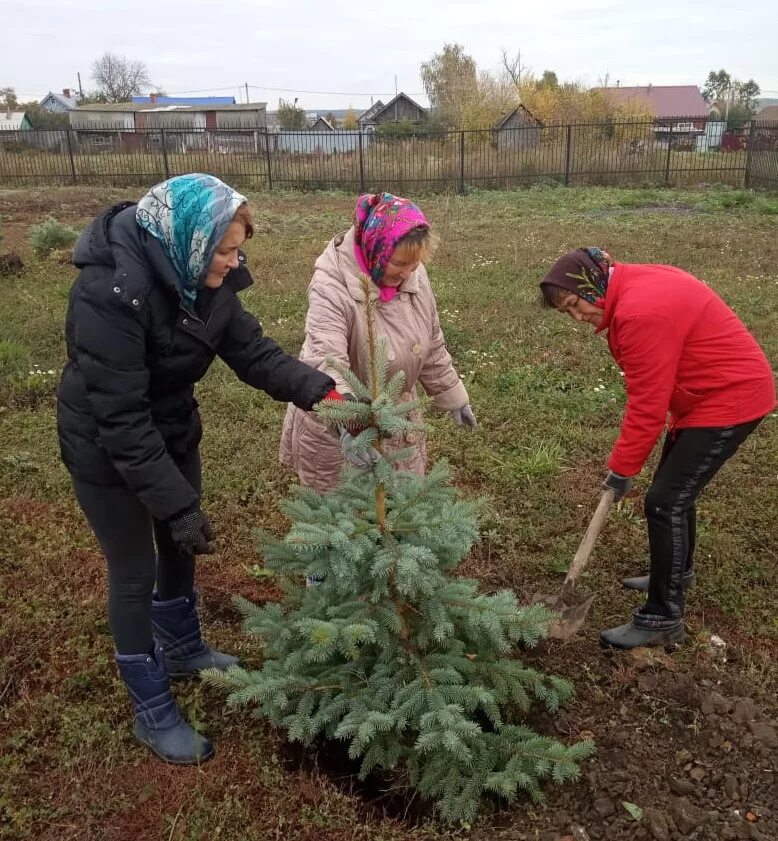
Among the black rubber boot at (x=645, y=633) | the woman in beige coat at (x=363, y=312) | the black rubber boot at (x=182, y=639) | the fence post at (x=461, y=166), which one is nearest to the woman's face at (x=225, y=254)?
the woman in beige coat at (x=363, y=312)

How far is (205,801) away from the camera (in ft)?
8.07

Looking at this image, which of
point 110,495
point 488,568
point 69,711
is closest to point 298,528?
point 110,495

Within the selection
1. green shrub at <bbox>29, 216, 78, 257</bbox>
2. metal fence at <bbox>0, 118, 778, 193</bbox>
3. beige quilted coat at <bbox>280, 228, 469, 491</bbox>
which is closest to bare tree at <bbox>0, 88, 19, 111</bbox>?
metal fence at <bbox>0, 118, 778, 193</bbox>

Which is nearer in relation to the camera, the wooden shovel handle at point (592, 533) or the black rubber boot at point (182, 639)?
Result: the black rubber boot at point (182, 639)

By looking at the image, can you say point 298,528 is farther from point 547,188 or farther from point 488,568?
point 547,188

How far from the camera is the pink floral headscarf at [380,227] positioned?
261 centimetres

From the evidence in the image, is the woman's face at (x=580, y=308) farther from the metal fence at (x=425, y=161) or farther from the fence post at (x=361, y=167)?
the metal fence at (x=425, y=161)

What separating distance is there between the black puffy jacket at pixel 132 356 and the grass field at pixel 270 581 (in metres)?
1.02

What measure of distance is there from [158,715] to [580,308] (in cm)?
213

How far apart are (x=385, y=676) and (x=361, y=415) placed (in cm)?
89

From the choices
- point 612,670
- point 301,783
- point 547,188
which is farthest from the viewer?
point 547,188

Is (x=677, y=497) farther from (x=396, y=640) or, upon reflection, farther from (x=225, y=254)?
(x=225, y=254)

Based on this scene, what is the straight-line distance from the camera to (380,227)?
2.62m

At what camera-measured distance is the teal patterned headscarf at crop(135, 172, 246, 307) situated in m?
2.06
